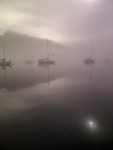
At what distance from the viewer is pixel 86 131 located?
4051 millimetres

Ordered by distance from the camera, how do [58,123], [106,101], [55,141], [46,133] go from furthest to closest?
[106,101] < [58,123] < [46,133] < [55,141]

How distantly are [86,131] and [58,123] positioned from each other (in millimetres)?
714

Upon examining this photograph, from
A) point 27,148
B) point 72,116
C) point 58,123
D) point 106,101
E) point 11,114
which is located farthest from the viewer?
point 106,101

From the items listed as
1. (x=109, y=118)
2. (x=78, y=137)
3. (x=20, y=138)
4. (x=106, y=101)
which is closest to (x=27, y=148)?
(x=20, y=138)

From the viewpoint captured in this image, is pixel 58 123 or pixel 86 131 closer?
pixel 86 131

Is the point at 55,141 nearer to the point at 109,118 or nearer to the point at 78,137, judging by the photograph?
the point at 78,137

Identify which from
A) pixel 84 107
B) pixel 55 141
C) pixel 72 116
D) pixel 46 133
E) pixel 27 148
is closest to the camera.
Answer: pixel 27 148

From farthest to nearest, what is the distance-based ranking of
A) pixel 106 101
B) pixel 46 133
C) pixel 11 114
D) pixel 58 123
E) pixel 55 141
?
1. pixel 106 101
2. pixel 11 114
3. pixel 58 123
4. pixel 46 133
5. pixel 55 141

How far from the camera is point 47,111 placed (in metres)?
5.50

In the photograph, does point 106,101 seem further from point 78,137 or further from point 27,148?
point 27,148

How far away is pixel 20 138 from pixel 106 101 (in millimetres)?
3541

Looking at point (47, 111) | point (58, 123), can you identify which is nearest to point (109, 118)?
point (58, 123)

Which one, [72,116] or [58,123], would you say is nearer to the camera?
[58,123]

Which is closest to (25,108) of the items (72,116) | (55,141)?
(72,116)
